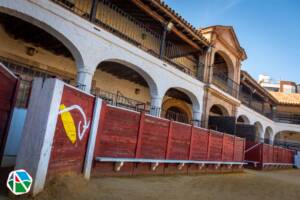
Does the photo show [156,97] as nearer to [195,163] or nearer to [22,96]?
[195,163]

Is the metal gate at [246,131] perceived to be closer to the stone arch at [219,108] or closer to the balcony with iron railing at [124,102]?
the stone arch at [219,108]

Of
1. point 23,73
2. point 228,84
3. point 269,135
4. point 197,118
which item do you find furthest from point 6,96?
point 269,135

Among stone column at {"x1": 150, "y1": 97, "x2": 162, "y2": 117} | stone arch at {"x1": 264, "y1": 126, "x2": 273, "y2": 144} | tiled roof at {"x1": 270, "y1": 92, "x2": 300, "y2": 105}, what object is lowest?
stone column at {"x1": 150, "y1": 97, "x2": 162, "y2": 117}

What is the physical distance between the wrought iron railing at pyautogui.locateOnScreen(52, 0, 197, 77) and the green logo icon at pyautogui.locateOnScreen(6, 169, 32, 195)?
A: 6458mm

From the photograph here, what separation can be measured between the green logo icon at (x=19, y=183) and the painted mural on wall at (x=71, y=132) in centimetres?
70

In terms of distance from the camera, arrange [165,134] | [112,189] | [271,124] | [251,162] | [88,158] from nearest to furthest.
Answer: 1. [112,189]
2. [88,158]
3. [165,134]
4. [251,162]
5. [271,124]

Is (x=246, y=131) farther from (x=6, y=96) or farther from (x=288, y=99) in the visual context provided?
(x=288, y=99)

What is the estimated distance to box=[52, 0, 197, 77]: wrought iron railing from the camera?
10047 millimetres

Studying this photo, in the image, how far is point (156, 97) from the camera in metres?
10.5

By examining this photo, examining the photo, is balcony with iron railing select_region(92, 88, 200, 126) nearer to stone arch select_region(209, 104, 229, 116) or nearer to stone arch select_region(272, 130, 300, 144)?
stone arch select_region(209, 104, 229, 116)

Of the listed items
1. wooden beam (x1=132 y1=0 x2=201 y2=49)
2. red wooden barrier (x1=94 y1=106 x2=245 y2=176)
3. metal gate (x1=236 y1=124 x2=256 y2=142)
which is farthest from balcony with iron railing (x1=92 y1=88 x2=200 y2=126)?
wooden beam (x1=132 y1=0 x2=201 y2=49)

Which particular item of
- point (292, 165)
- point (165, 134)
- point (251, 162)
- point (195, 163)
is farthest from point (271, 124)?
point (165, 134)

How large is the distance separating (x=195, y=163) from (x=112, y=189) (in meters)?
5.52

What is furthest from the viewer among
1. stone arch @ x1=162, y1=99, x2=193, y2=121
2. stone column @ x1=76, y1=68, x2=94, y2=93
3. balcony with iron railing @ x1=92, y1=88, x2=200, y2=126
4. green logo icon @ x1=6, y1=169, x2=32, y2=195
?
stone arch @ x1=162, y1=99, x2=193, y2=121
